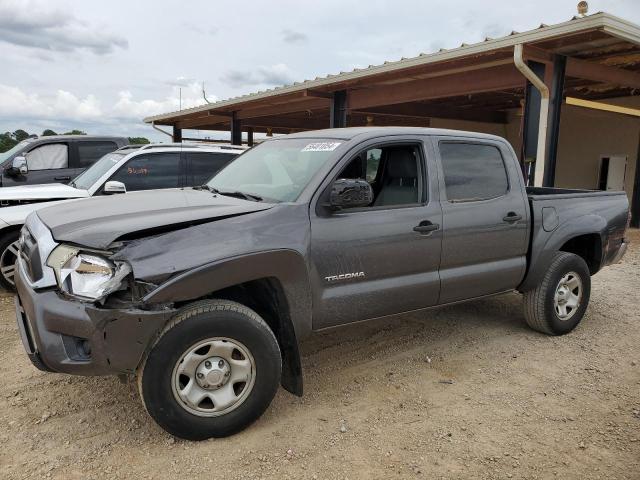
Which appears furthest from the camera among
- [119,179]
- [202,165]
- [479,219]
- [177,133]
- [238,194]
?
[177,133]

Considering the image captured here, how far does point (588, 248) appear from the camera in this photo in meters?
5.23

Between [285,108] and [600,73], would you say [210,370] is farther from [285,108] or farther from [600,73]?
[285,108]

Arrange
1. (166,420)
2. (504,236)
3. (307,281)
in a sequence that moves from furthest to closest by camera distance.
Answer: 1. (504,236)
2. (307,281)
3. (166,420)

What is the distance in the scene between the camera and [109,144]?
882cm

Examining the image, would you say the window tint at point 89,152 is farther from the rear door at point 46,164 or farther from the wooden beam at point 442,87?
the wooden beam at point 442,87

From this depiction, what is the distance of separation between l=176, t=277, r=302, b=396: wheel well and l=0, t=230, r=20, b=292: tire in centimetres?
337

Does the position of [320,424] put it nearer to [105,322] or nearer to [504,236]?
[105,322]

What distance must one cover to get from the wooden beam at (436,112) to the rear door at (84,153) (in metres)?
7.17

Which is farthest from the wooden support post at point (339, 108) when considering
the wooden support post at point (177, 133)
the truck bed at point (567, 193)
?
the wooden support post at point (177, 133)

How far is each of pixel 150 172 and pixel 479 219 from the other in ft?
14.3

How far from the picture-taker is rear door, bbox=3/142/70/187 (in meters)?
8.12

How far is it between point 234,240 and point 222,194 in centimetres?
95

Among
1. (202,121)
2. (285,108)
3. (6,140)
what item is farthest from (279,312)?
(6,140)

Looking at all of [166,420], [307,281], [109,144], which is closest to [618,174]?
[109,144]
